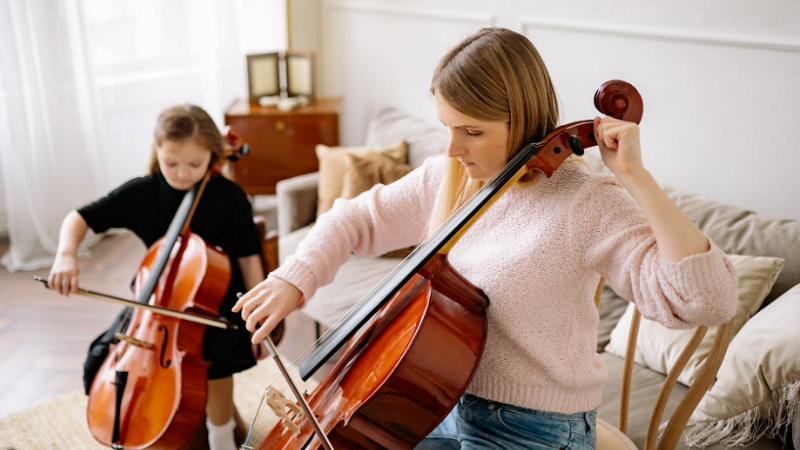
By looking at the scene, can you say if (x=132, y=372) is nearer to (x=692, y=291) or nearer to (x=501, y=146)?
(x=501, y=146)

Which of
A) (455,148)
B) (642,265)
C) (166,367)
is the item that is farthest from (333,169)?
(642,265)

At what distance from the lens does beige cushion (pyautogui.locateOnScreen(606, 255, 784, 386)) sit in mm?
1630

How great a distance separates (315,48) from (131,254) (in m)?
1.56

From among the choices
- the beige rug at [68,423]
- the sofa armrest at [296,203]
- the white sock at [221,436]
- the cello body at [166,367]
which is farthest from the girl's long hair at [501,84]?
the sofa armrest at [296,203]

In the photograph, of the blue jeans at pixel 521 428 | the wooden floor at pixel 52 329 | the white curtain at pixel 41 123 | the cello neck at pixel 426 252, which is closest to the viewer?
the cello neck at pixel 426 252

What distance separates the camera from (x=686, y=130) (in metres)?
2.13

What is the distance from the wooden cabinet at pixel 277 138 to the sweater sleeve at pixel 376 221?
208 centimetres

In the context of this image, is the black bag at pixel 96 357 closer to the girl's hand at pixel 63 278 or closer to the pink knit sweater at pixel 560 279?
the girl's hand at pixel 63 278

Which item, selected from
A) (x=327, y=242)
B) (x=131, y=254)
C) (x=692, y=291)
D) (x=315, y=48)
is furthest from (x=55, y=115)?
(x=692, y=291)

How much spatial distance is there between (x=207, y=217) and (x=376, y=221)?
662mm

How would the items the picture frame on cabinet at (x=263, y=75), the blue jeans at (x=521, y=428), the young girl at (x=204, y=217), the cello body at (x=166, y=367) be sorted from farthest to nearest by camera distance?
the picture frame on cabinet at (x=263, y=75)
the young girl at (x=204, y=217)
the cello body at (x=166, y=367)
the blue jeans at (x=521, y=428)

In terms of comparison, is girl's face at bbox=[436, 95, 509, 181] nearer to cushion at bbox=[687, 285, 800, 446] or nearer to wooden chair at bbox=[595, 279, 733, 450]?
wooden chair at bbox=[595, 279, 733, 450]

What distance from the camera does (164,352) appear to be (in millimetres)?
1559

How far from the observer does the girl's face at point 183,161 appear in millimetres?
1759
